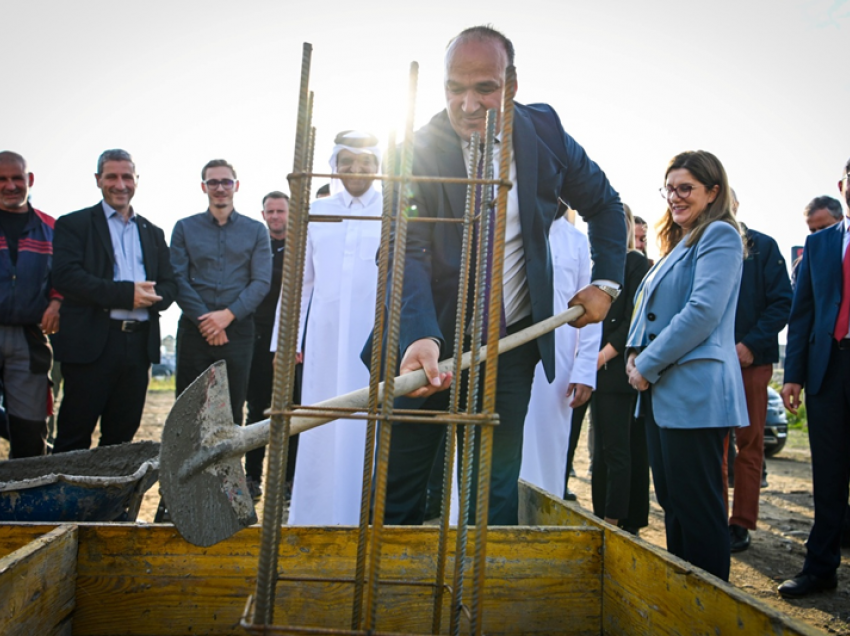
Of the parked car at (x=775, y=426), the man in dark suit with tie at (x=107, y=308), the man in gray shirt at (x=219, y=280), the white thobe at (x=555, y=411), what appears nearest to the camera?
the man in dark suit with tie at (x=107, y=308)

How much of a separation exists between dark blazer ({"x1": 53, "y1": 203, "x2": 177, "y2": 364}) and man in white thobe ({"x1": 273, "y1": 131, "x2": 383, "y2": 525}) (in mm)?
997

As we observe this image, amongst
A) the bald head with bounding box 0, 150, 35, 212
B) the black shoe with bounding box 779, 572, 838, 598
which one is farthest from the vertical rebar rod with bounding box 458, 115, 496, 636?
the bald head with bounding box 0, 150, 35, 212

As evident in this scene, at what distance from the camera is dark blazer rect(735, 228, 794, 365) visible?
4145 mm

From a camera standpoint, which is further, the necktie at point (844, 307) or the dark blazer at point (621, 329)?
the dark blazer at point (621, 329)

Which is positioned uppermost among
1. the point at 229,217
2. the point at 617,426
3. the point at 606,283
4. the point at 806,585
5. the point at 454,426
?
the point at 229,217

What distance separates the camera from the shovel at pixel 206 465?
156 cm

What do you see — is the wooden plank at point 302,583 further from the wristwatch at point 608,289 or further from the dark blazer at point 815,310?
the dark blazer at point 815,310

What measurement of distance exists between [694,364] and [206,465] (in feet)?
6.19

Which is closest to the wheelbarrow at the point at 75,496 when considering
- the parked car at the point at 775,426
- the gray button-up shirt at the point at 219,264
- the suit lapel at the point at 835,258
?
the gray button-up shirt at the point at 219,264

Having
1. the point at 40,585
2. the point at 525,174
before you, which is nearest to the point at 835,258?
the point at 525,174

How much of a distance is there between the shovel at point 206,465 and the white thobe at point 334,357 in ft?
6.73

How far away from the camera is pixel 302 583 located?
1.89 metres

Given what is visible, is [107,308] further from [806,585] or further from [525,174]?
[806,585]

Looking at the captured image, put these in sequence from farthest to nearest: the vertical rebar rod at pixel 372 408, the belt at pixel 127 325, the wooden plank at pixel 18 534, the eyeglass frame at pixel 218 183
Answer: the eyeglass frame at pixel 218 183 → the belt at pixel 127 325 → the wooden plank at pixel 18 534 → the vertical rebar rod at pixel 372 408
